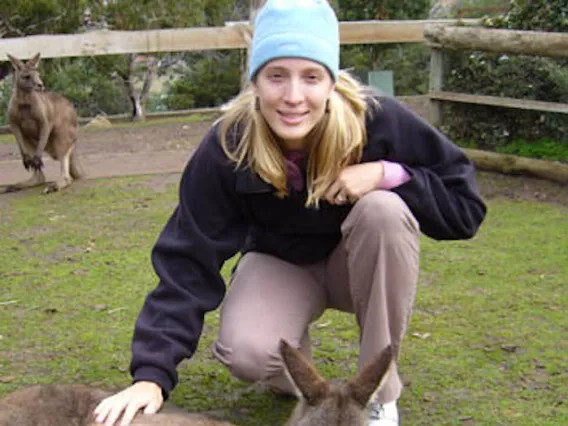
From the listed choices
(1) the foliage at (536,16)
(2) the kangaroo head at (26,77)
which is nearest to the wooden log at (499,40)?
(1) the foliage at (536,16)

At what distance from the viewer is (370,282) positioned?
2883 millimetres

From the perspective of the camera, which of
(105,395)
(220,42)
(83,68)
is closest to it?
A: (105,395)

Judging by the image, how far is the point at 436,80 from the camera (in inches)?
295

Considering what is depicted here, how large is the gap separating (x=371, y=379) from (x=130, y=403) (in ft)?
2.37

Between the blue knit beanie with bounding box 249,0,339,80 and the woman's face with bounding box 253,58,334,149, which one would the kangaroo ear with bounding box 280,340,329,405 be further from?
the blue knit beanie with bounding box 249,0,339,80

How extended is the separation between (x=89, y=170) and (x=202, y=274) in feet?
15.6

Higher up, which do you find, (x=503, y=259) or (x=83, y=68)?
(x=503, y=259)

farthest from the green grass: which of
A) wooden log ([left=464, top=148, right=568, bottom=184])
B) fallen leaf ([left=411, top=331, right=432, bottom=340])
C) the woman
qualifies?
wooden log ([left=464, top=148, right=568, bottom=184])

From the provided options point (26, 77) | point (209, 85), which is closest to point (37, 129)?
point (26, 77)

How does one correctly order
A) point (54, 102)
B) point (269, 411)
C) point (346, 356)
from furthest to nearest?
point (54, 102), point (346, 356), point (269, 411)

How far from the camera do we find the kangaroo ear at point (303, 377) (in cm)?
226

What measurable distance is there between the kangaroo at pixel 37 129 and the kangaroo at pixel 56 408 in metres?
4.23

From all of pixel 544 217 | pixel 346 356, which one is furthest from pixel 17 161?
pixel 346 356

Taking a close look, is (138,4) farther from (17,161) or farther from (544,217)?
(544,217)
